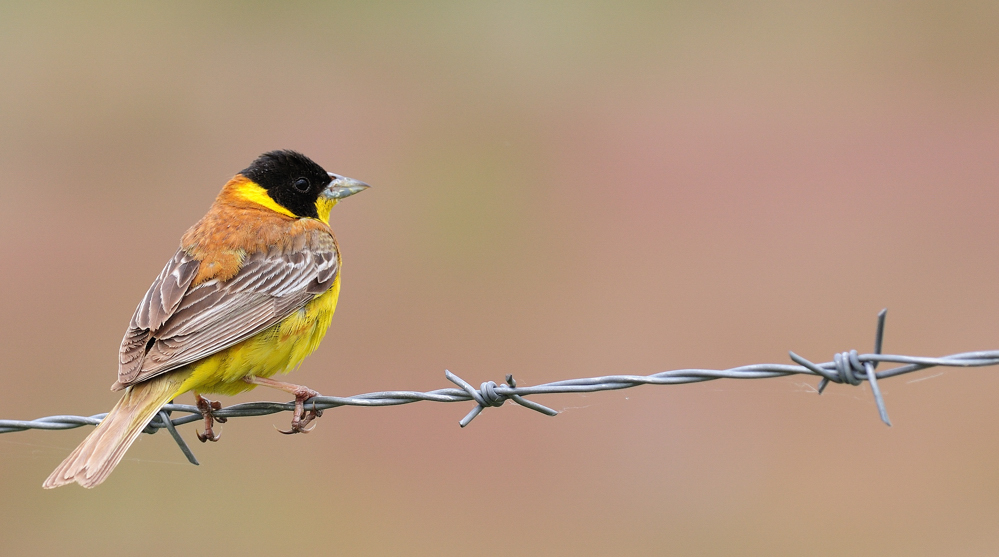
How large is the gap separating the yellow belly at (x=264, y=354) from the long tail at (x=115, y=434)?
0.12 m

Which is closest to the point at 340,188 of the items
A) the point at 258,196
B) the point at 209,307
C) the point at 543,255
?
the point at 258,196

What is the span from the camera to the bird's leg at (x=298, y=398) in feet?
17.1

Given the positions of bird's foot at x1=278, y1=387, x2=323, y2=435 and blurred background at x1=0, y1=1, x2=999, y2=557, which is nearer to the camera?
bird's foot at x1=278, y1=387, x2=323, y2=435

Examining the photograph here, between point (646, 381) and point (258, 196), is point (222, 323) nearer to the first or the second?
point (258, 196)

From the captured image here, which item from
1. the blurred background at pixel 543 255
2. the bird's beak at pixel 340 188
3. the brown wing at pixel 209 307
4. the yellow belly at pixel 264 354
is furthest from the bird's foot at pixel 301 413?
the blurred background at pixel 543 255

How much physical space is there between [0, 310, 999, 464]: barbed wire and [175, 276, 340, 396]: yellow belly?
36 cm

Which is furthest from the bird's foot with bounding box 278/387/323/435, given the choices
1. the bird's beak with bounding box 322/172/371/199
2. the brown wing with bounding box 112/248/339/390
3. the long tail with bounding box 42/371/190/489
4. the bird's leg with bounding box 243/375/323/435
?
the bird's beak with bounding box 322/172/371/199

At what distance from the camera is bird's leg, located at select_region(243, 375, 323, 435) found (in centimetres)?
520

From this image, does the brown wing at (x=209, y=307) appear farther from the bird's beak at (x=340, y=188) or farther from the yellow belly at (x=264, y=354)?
the bird's beak at (x=340, y=188)

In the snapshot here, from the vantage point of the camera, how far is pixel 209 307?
539cm

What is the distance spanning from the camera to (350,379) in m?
10.4

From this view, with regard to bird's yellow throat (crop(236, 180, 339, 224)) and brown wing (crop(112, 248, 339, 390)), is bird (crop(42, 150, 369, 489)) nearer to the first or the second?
brown wing (crop(112, 248, 339, 390))

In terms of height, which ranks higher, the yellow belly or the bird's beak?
the bird's beak

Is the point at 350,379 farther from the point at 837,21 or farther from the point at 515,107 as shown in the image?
the point at 837,21
